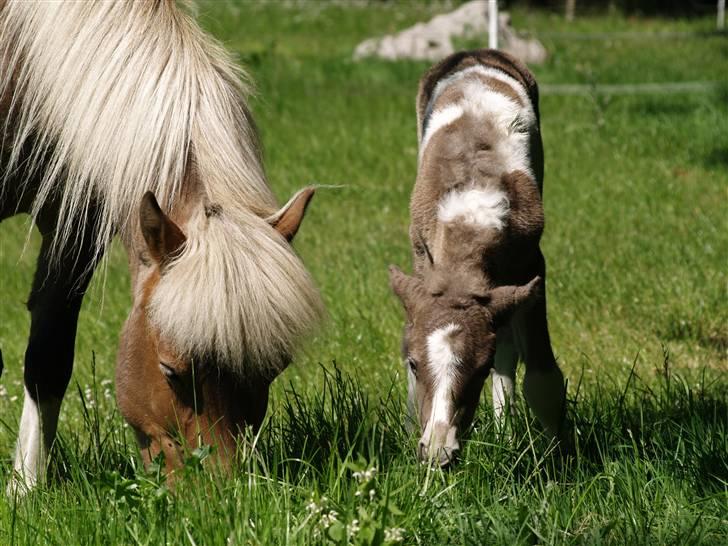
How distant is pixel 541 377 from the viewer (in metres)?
4.38

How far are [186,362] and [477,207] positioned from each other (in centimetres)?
135

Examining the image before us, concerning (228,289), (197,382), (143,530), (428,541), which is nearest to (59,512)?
(143,530)

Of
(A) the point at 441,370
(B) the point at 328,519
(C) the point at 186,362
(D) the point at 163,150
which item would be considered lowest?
(B) the point at 328,519

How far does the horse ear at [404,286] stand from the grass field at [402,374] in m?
0.30

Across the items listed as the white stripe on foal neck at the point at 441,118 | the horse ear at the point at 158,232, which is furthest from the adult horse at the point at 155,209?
the white stripe on foal neck at the point at 441,118

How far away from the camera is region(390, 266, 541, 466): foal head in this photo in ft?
12.1

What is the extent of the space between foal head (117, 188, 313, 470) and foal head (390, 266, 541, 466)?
55 cm

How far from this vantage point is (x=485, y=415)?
4.34 metres

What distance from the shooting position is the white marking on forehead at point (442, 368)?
3.68 m

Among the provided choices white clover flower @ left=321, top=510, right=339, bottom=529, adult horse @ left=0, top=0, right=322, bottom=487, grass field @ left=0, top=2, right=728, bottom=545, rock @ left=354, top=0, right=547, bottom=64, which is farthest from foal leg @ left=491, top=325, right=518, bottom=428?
rock @ left=354, top=0, right=547, bottom=64

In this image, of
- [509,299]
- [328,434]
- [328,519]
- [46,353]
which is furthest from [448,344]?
[46,353]

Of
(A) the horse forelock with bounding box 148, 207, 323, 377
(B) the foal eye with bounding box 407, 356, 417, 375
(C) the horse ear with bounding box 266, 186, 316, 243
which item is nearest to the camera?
(A) the horse forelock with bounding box 148, 207, 323, 377

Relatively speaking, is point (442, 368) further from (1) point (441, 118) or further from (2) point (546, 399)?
(1) point (441, 118)

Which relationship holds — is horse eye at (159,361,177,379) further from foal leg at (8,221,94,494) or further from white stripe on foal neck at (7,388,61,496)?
white stripe on foal neck at (7,388,61,496)
